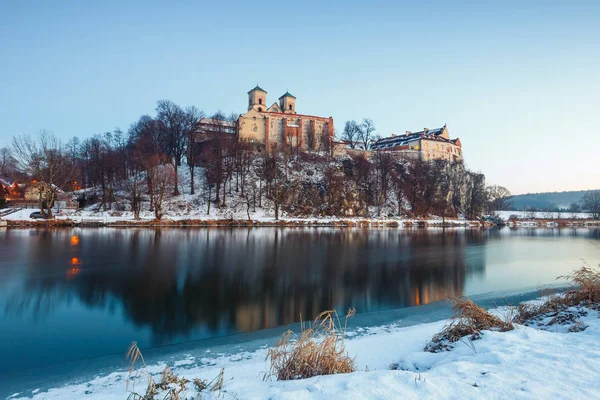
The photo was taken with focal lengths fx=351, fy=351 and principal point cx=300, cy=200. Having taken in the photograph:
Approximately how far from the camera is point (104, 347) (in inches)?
262

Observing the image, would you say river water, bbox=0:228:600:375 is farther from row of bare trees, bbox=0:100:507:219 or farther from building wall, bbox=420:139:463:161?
building wall, bbox=420:139:463:161

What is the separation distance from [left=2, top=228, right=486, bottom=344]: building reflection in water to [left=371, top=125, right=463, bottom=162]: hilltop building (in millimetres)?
73278

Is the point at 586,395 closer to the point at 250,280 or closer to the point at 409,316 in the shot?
the point at 409,316

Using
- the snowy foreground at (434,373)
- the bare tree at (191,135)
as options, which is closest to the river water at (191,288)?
the snowy foreground at (434,373)

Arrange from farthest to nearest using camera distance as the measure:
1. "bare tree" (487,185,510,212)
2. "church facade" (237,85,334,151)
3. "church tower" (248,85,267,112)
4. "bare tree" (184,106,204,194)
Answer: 1. "bare tree" (487,185,510,212)
2. "church tower" (248,85,267,112)
3. "church facade" (237,85,334,151)
4. "bare tree" (184,106,204,194)

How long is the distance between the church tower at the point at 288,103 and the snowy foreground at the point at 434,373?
80761mm

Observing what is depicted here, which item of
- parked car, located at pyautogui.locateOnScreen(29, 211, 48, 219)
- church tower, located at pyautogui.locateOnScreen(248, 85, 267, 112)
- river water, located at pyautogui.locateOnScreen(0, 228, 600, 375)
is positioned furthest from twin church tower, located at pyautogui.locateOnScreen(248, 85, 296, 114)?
river water, located at pyautogui.locateOnScreen(0, 228, 600, 375)

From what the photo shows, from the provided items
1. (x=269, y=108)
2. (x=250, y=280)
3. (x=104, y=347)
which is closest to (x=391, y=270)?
(x=250, y=280)

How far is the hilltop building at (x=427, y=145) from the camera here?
9107 cm

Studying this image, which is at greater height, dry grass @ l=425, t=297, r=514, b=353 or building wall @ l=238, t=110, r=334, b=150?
building wall @ l=238, t=110, r=334, b=150

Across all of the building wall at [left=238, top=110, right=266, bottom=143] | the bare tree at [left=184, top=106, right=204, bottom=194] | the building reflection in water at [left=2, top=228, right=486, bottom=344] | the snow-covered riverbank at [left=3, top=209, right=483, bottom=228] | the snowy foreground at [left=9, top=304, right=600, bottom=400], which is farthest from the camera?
the building wall at [left=238, top=110, right=266, bottom=143]

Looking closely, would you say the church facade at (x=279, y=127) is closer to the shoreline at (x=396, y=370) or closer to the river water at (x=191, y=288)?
the river water at (x=191, y=288)

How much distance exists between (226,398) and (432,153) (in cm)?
9771

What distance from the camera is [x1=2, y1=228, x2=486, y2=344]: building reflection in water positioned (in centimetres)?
869
